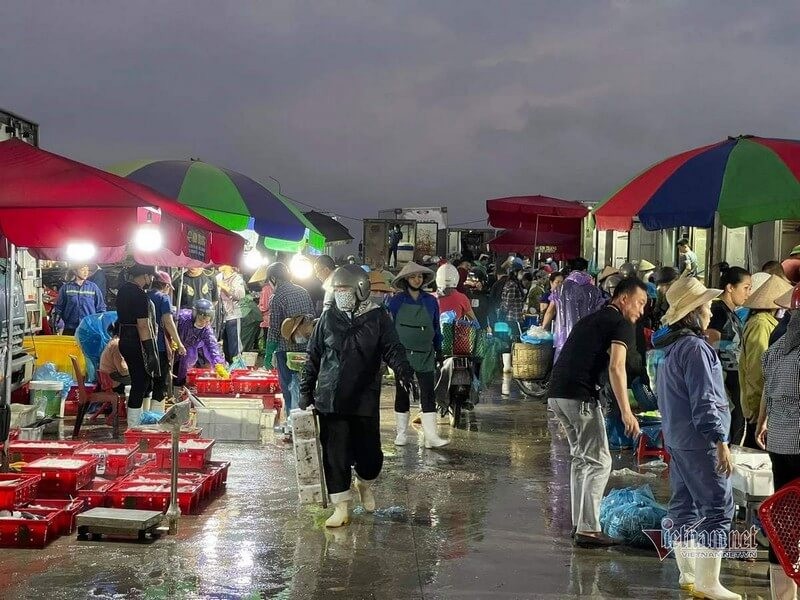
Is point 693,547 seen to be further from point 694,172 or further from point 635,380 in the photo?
point 635,380

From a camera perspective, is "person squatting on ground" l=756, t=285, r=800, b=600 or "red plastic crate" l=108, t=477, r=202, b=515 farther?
"red plastic crate" l=108, t=477, r=202, b=515

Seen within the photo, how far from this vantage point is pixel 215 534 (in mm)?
7348

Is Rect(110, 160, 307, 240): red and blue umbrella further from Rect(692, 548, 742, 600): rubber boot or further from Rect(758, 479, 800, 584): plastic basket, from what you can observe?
Rect(758, 479, 800, 584): plastic basket

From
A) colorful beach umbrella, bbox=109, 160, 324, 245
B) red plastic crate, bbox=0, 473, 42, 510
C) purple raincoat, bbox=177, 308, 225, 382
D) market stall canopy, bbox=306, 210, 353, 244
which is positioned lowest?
red plastic crate, bbox=0, 473, 42, 510

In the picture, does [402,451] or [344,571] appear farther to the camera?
[402,451]

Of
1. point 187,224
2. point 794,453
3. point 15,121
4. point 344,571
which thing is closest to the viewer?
point 794,453

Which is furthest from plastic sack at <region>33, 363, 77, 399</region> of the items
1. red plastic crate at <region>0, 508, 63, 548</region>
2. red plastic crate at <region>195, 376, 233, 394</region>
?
red plastic crate at <region>0, 508, 63, 548</region>

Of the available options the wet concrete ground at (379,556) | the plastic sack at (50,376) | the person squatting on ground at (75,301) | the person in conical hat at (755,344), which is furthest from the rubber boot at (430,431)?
the person squatting on ground at (75,301)

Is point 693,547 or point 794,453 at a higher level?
point 794,453

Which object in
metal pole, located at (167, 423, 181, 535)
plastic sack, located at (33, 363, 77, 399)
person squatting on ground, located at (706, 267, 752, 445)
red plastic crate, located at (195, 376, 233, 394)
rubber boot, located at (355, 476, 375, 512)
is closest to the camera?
metal pole, located at (167, 423, 181, 535)

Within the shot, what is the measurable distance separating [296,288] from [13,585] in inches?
232

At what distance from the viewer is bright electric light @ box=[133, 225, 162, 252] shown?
721 centimetres

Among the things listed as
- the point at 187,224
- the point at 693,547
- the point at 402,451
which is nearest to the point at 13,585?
the point at 187,224

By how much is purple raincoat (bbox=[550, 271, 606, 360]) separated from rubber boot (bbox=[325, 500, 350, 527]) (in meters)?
6.32
